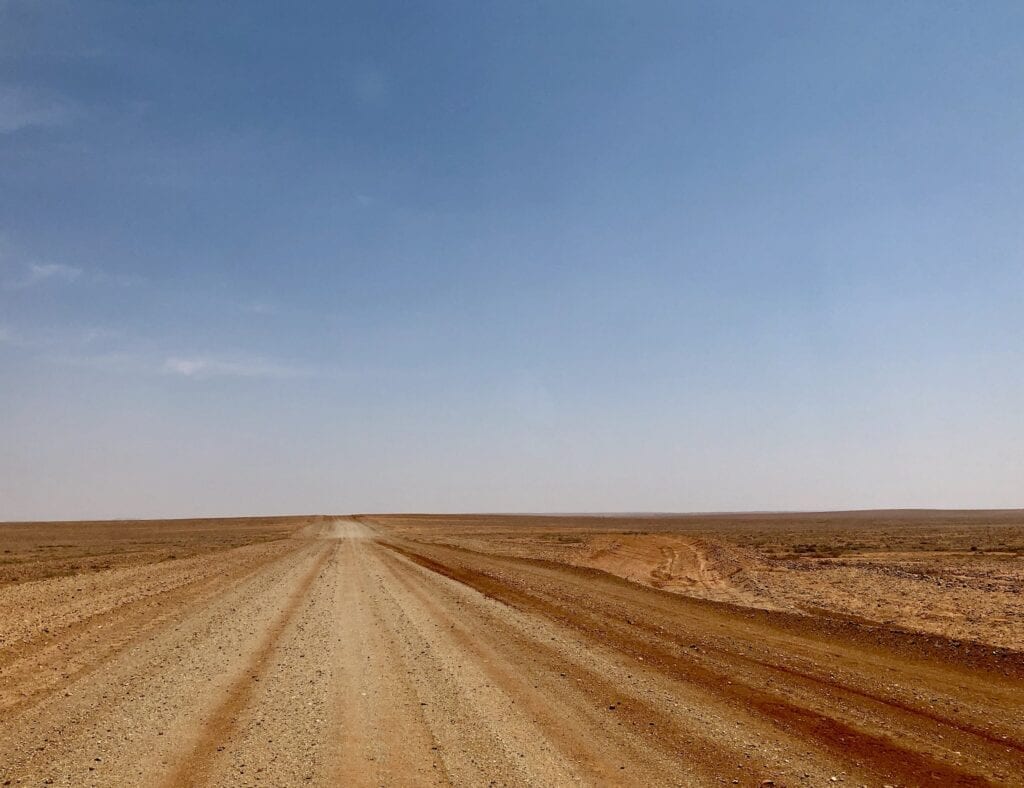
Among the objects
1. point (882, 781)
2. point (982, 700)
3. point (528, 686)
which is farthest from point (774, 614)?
point (882, 781)

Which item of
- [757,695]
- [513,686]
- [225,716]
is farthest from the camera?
[513,686]

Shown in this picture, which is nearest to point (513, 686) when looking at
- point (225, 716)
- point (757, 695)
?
point (757, 695)

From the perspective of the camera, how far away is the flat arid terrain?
7.12 m

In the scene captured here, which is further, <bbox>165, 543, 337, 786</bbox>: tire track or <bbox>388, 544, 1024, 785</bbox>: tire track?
<bbox>388, 544, 1024, 785</bbox>: tire track

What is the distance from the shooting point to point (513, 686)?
10.1 metres

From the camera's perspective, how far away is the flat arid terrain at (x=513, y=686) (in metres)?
7.12

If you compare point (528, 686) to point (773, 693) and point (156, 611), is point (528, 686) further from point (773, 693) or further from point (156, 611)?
point (156, 611)

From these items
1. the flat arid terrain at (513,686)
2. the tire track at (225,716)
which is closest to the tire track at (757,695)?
the flat arid terrain at (513,686)

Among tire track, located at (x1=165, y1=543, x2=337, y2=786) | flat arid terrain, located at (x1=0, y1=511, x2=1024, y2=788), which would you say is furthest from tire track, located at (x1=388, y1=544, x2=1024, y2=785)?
tire track, located at (x1=165, y1=543, x2=337, y2=786)

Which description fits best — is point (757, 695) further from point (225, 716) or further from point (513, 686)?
point (225, 716)

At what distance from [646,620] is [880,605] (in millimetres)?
7768

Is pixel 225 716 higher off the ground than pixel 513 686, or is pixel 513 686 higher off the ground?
pixel 225 716

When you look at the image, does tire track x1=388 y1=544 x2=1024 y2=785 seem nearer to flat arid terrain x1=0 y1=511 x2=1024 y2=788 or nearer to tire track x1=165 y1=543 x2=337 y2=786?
flat arid terrain x1=0 y1=511 x2=1024 y2=788

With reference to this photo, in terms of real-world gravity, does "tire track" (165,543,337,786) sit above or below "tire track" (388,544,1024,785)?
above
